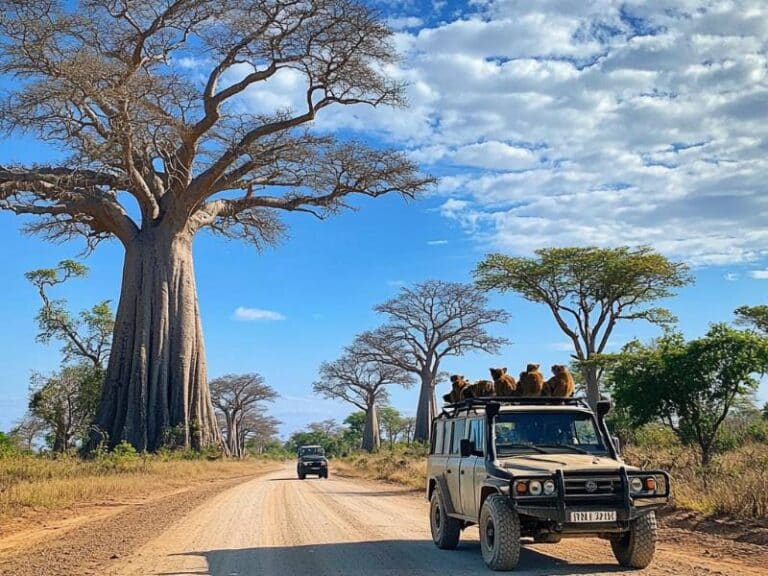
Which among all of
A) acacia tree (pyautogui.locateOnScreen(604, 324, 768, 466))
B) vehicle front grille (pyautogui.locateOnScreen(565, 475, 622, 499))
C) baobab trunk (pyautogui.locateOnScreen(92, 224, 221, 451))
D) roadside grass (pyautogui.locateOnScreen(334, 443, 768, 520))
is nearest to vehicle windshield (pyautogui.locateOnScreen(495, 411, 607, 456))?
vehicle front grille (pyautogui.locateOnScreen(565, 475, 622, 499))

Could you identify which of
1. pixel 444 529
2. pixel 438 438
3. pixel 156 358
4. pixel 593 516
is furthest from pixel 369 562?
pixel 156 358

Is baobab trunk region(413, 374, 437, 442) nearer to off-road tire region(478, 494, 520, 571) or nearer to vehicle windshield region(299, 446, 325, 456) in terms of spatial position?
vehicle windshield region(299, 446, 325, 456)

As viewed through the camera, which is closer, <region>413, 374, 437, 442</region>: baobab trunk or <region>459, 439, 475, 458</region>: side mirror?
<region>459, 439, 475, 458</region>: side mirror

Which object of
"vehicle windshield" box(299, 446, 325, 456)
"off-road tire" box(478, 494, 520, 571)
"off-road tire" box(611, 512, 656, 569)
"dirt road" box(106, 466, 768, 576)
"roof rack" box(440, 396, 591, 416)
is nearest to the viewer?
"off-road tire" box(478, 494, 520, 571)

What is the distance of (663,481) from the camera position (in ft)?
22.6

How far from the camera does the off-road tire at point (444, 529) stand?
8.43 meters

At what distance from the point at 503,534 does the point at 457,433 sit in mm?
1994

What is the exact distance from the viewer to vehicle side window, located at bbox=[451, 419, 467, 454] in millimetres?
8541

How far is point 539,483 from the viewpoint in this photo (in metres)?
6.70

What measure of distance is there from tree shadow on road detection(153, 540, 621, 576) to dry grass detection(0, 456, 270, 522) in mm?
5675

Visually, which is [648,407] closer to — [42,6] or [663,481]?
[663,481]

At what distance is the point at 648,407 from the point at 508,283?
708 inches

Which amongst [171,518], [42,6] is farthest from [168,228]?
[171,518]

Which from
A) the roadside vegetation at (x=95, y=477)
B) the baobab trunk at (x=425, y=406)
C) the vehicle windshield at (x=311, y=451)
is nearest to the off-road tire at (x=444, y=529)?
the roadside vegetation at (x=95, y=477)
